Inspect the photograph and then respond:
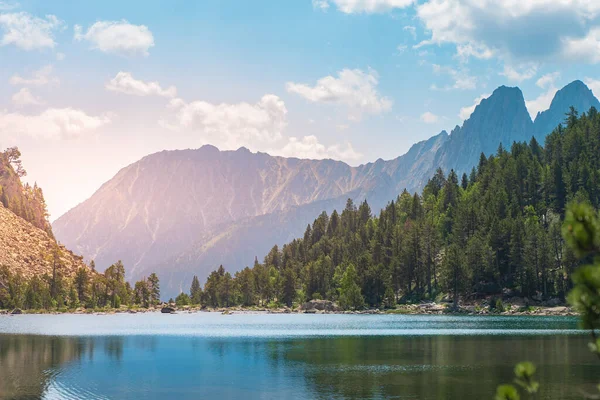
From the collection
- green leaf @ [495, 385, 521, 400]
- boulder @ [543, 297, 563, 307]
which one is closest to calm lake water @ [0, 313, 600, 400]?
green leaf @ [495, 385, 521, 400]

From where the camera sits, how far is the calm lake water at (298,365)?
55.8 meters

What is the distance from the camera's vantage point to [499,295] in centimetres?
18650

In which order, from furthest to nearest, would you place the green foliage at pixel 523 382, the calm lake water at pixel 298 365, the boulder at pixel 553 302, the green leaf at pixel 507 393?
the boulder at pixel 553 302 < the calm lake water at pixel 298 365 < the green leaf at pixel 507 393 < the green foliage at pixel 523 382

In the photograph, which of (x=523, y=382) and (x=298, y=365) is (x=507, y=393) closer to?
(x=523, y=382)

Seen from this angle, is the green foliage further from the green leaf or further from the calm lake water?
the calm lake water

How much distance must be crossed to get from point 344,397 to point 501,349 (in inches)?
1524

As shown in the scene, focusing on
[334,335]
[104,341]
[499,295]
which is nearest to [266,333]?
[334,335]

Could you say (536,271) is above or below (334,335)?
above

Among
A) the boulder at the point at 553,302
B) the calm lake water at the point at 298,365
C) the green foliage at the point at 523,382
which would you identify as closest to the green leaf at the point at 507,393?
the green foliage at the point at 523,382

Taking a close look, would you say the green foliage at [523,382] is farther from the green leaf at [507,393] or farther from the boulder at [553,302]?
the boulder at [553,302]

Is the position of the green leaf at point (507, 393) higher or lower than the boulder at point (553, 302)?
higher

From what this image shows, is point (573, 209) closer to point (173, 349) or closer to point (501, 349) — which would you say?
point (501, 349)

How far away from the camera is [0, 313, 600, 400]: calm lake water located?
183 feet

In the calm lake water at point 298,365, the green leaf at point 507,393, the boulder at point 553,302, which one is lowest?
the calm lake water at point 298,365
